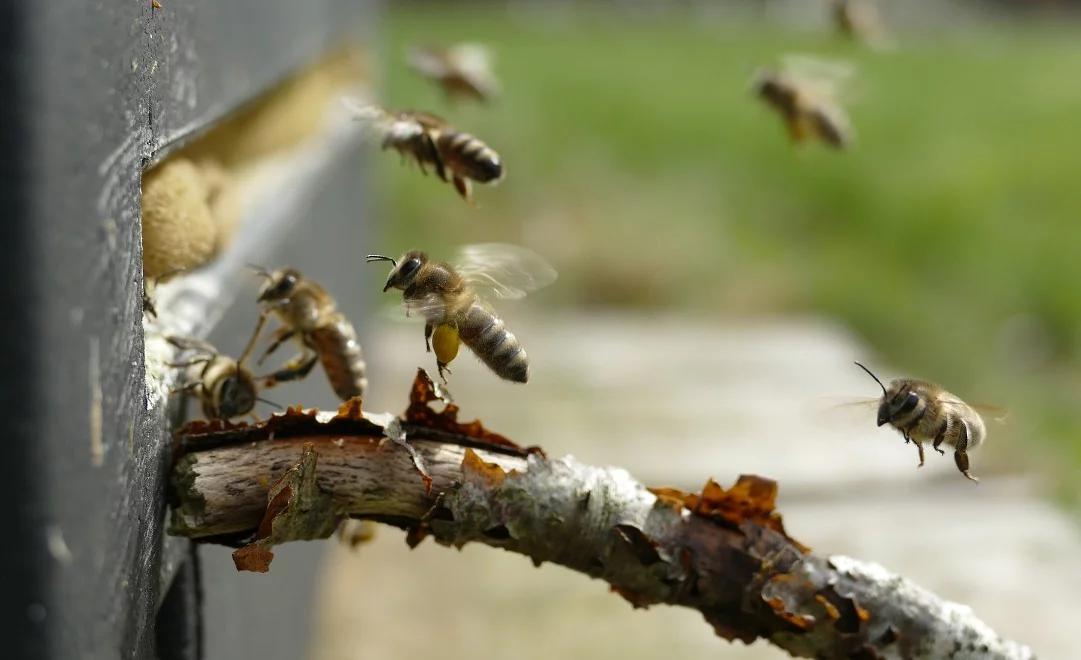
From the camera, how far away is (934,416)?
60.8 inches

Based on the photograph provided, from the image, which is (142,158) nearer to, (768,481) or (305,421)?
(305,421)

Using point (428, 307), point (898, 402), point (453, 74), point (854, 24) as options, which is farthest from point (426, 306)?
point (854, 24)

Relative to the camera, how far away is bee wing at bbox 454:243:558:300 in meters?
1.57

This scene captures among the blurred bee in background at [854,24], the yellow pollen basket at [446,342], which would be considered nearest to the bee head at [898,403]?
the yellow pollen basket at [446,342]

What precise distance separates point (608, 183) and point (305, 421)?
282 inches

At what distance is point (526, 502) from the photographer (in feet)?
3.79

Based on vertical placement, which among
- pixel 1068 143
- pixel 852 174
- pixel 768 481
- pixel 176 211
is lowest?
pixel 768 481

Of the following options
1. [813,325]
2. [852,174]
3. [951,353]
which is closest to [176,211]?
[813,325]

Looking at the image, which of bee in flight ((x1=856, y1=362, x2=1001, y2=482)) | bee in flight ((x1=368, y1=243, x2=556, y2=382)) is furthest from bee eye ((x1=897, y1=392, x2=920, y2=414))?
bee in flight ((x1=368, y1=243, x2=556, y2=382))

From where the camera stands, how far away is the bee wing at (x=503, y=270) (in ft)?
5.16

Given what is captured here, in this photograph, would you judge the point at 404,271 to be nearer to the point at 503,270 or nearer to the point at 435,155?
the point at 503,270

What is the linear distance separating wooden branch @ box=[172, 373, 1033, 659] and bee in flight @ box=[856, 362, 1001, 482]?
330 mm

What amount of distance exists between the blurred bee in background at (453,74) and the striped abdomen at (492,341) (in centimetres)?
100

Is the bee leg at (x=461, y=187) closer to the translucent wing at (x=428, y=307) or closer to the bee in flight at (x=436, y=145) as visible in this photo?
the bee in flight at (x=436, y=145)
